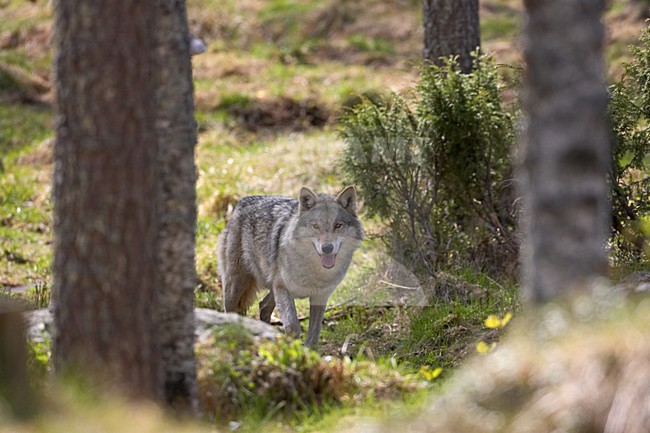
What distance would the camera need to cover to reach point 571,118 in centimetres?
462

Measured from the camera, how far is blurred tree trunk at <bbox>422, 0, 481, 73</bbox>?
36.7 ft

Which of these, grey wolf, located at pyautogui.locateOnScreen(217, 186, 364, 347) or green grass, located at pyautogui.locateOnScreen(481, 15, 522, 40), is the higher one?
green grass, located at pyautogui.locateOnScreen(481, 15, 522, 40)

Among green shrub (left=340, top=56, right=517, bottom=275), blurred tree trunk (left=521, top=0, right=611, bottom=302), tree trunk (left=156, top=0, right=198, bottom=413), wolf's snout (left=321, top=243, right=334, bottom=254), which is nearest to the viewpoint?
blurred tree trunk (left=521, top=0, right=611, bottom=302)

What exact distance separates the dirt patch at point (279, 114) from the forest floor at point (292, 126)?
0.03 meters

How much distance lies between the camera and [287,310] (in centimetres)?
855

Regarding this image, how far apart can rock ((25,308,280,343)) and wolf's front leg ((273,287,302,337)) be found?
2.05 meters

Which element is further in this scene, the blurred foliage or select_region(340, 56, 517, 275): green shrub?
select_region(340, 56, 517, 275): green shrub

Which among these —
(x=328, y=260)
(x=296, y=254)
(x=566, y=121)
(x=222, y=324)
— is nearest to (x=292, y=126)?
(x=296, y=254)

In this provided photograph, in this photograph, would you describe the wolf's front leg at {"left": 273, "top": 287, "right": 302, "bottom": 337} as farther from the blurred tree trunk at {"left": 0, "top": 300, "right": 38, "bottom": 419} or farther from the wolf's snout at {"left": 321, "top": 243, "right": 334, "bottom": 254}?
the blurred tree trunk at {"left": 0, "top": 300, "right": 38, "bottom": 419}

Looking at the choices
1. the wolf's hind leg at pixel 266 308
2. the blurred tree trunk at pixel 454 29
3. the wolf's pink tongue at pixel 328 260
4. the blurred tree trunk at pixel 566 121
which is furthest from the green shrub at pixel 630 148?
the blurred tree trunk at pixel 566 121

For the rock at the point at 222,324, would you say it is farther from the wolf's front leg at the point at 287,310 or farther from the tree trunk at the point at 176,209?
the wolf's front leg at the point at 287,310

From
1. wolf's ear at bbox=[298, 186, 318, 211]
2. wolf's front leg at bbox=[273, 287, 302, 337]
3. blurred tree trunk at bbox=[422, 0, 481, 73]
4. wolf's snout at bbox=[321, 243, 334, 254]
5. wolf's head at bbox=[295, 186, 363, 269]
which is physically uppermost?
blurred tree trunk at bbox=[422, 0, 481, 73]

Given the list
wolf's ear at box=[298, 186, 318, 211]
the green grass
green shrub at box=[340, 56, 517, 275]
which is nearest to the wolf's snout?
wolf's ear at box=[298, 186, 318, 211]

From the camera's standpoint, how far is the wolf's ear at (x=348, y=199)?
8891mm
